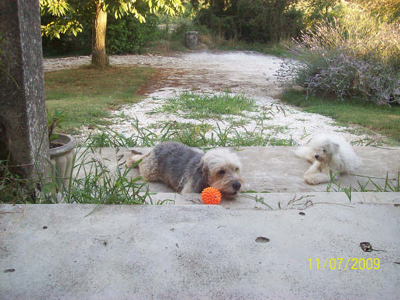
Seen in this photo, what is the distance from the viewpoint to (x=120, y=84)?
12.0 metres

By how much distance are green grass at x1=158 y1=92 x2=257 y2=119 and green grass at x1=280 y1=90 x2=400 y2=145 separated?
4.83ft

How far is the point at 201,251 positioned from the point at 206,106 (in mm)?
7015

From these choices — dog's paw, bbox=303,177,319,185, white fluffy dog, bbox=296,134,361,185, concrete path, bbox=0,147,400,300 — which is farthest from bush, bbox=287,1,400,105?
concrete path, bbox=0,147,400,300

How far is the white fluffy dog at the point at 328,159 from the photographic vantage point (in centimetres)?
462

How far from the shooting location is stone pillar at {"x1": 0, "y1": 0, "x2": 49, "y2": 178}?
2574 mm

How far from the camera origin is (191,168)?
4.18m

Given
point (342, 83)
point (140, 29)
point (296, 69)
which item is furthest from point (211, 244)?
point (140, 29)

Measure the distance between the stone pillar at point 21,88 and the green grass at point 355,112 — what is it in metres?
5.80

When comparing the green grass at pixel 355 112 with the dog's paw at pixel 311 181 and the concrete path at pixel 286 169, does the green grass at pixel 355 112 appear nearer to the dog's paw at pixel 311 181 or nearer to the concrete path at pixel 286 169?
the concrete path at pixel 286 169

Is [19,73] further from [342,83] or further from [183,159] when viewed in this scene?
[342,83]

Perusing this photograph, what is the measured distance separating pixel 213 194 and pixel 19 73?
67.7 inches

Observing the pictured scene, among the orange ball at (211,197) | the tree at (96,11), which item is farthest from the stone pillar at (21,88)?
the tree at (96,11)

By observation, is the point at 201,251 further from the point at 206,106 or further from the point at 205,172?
the point at 206,106

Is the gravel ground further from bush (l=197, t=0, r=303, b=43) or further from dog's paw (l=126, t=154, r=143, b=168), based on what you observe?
bush (l=197, t=0, r=303, b=43)
